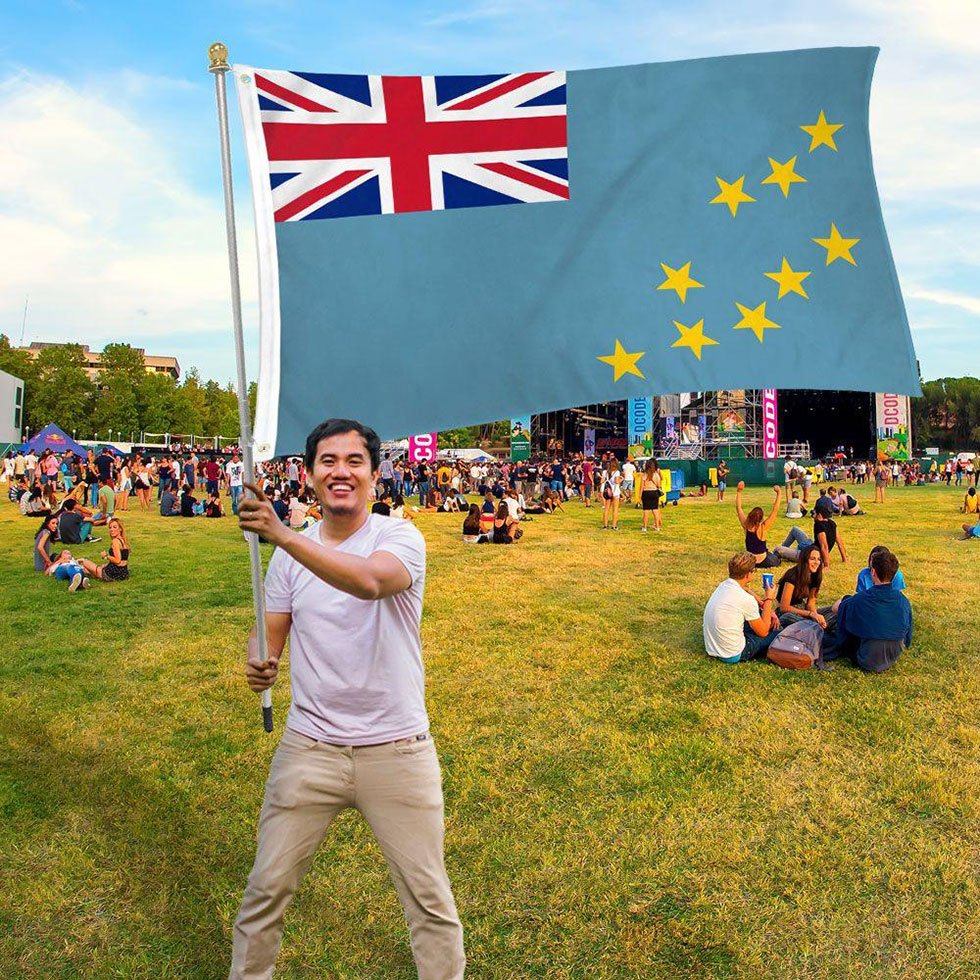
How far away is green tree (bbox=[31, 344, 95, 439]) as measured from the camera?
82.2 metres

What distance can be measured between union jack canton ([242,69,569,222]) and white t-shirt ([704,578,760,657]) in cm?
507

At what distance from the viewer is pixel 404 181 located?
425 centimetres

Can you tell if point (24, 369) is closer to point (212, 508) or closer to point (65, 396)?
point (65, 396)

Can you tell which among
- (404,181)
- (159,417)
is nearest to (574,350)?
(404,181)

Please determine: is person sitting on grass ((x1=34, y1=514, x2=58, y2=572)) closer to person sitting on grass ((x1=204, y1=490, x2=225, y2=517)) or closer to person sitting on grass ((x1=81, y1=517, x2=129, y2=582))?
person sitting on grass ((x1=81, y1=517, x2=129, y2=582))

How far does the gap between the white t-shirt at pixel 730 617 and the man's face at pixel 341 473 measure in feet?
20.0

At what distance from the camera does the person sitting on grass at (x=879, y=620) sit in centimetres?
767

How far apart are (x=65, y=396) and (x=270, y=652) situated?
296 ft

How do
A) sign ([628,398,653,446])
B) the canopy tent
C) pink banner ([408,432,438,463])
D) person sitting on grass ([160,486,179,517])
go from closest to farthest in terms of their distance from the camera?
1. person sitting on grass ([160,486,179,517])
2. pink banner ([408,432,438,463])
3. sign ([628,398,653,446])
4. the canopy tent

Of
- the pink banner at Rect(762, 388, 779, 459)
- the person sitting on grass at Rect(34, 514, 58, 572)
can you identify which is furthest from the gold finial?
the pink banner at Rect(762, 388, 779, 459)

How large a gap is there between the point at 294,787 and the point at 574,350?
8.66 ft

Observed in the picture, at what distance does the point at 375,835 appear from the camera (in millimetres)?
2797

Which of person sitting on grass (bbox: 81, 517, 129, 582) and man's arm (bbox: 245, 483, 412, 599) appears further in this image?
person sitting on grass (bbox: 81, 517, 129, 582)

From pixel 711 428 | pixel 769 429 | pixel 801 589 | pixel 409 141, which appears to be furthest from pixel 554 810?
pixel 711 428
